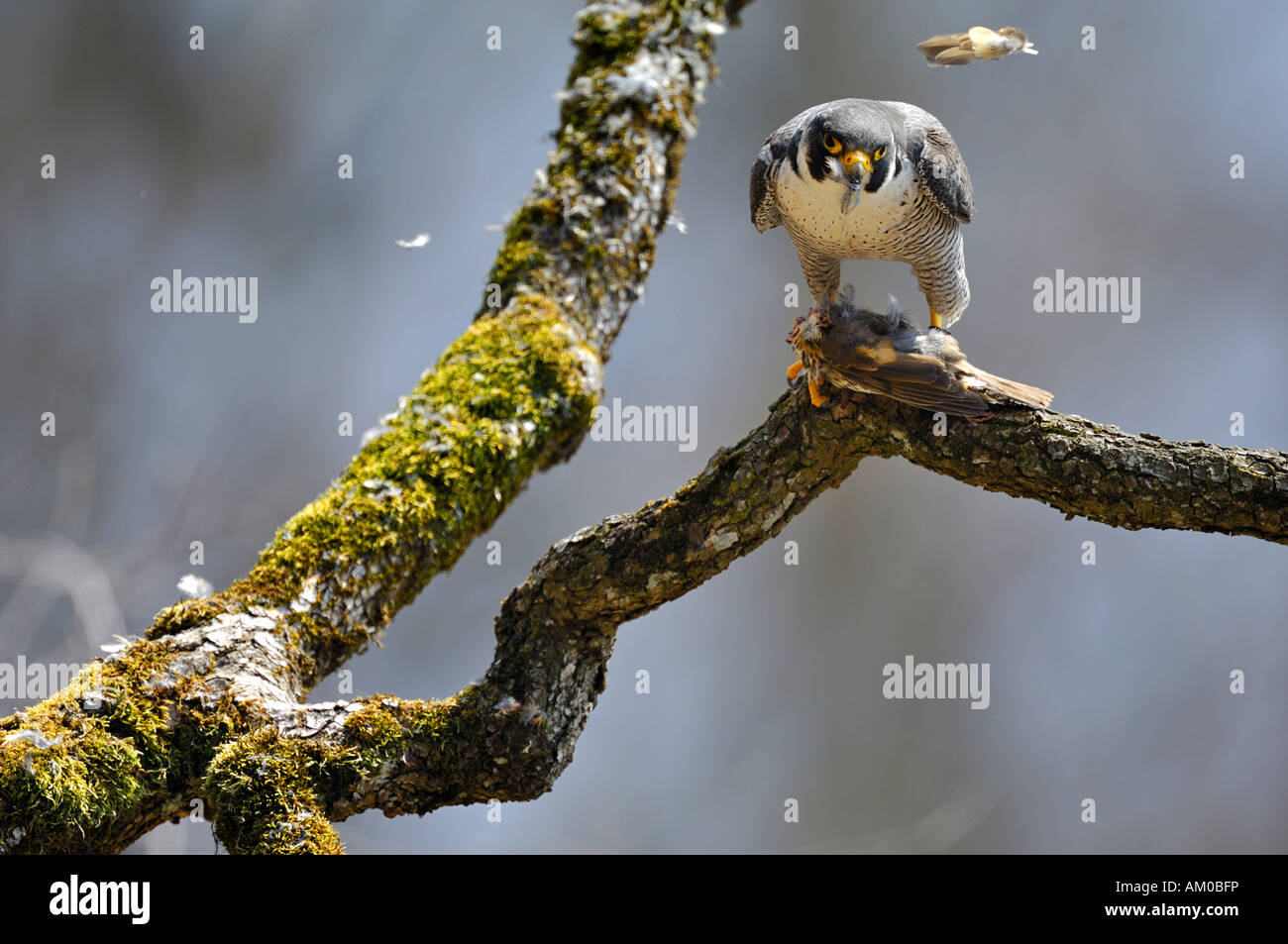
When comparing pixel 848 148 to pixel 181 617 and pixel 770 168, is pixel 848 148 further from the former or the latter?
pixel 181 617

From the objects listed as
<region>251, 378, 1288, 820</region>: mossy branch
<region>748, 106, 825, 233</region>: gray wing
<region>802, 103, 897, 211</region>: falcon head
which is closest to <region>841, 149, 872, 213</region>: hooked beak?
<region>802, 103, 897, 211</region>: falcon head

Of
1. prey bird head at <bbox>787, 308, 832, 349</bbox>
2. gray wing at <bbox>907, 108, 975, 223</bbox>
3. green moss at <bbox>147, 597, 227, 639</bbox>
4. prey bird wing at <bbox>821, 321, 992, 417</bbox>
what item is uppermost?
gray wing at <bbox>907, 108, 975, 223</bbox>

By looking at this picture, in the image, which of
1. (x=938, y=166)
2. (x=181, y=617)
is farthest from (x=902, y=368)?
(x=181, y=617)

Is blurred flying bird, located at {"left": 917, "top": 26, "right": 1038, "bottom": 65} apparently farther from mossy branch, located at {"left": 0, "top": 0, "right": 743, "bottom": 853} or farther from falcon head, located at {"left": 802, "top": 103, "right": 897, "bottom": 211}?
mossy branch, located at {"left": 0, "top": 0, "right": 743, "bottom": 853}

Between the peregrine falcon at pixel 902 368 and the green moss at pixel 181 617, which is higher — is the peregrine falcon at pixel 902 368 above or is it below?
above

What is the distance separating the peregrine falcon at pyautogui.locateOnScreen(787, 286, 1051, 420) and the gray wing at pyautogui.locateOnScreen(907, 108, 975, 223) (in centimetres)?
61

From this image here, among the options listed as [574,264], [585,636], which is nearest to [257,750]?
[585,636]

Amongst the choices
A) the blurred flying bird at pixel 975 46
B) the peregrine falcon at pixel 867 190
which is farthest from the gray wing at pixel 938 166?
the blurred flying bird at pixel 975 46

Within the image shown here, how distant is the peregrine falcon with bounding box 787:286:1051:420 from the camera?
184 centimetres

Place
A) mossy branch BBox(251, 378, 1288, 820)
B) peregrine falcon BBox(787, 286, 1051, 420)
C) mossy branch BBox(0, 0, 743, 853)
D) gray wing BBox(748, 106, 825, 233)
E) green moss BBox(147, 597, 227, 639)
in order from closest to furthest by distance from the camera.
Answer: mossy branch BBox(251, 378, 1288, 820)
peregrine falcon BBox(787, 286, 1051, 420)
mossy branch BBox(0, 0, 743, 853)
green moss BBox(147, 597, 227, 639)
gray wing BBox(748, 106, 825, 233)

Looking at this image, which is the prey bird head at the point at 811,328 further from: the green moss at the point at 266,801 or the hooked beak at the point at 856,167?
the green moss at the point at 266,801

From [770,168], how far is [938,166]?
389 mm

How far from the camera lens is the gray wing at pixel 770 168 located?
238 cm

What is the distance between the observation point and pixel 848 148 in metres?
2.14
